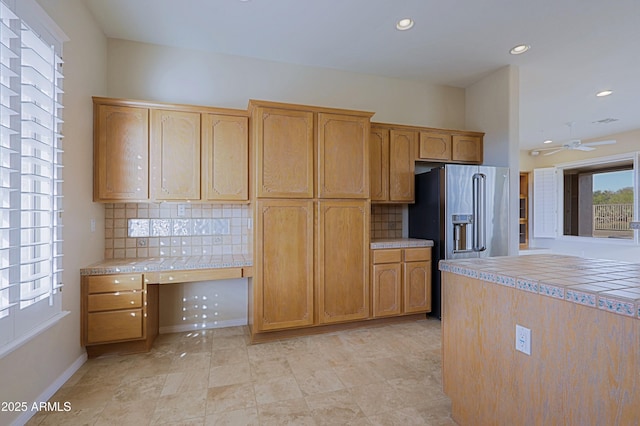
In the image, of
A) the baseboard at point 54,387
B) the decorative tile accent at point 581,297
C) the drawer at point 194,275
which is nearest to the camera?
the decorative tile accent at point 581,297

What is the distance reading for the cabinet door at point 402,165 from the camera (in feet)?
12.1

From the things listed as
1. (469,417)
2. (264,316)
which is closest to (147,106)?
(264,316)

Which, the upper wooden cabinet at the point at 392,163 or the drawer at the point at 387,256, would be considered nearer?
the drawer at the point at 387,256

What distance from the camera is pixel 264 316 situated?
2.92m

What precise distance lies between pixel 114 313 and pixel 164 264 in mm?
546

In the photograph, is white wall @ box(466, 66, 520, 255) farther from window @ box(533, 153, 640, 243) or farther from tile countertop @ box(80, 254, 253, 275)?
window @ box(533, 153, 640, 243)

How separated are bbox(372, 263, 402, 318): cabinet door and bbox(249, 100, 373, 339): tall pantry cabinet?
0.13 metres

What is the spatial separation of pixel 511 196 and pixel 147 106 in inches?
165

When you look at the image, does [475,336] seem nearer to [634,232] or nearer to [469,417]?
[469,417]

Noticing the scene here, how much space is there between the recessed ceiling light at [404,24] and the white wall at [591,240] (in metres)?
6.00

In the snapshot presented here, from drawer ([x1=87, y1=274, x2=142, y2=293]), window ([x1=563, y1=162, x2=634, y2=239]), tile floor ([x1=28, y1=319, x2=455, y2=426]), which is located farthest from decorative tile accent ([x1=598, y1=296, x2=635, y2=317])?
window ([x1=563, y1=162, x2=634, y2=239])

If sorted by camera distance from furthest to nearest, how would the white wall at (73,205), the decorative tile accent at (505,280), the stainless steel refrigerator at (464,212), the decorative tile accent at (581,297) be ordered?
the stainless steel refrigerator at (464,212) → the white wall at (73,205) → the decorative tile accent at (505,280) → the decorative tile accent at (581,297)

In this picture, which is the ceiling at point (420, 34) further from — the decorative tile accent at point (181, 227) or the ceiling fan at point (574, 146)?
the decorative tile accent at point (181, 227)

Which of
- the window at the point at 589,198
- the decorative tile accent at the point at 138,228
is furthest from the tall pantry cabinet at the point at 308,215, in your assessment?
the window at the point at 589,198
